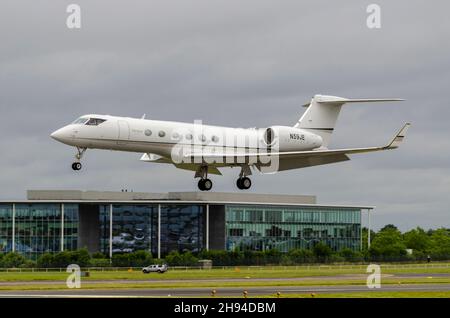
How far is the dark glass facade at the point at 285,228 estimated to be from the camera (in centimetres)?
13750

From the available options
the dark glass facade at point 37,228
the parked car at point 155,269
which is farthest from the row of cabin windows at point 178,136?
the dark glass facade at point 37,228

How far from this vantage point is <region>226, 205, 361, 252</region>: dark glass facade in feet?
451

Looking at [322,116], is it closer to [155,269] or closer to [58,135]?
[58,135]

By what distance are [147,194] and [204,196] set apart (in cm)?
804

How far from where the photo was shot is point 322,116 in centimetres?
6166

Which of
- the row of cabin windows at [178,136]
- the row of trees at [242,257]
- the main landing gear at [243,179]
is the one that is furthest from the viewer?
the row of trees at [242,257]

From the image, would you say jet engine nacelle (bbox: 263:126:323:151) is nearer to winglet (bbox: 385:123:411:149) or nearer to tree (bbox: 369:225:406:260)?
winglet (bbox: 385:123:411:149)

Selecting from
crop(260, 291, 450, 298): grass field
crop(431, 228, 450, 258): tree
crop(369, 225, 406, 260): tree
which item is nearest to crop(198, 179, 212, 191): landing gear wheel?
crop(260, 291, 450, 298): grass field

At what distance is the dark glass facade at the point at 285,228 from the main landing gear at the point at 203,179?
7925cm

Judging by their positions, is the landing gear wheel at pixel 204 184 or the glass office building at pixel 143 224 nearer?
the landing gear wheel at pixel 204 184

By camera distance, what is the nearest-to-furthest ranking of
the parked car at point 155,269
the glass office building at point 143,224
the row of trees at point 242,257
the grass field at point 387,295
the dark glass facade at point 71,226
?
the grass field at point 387,295 → the parked car at point 155,269 → the row of trees at point 242,257 → the dark glass facade at point 71,226 → the glass office building at point 143,224

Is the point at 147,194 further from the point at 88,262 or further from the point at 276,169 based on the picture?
the point at 276,169

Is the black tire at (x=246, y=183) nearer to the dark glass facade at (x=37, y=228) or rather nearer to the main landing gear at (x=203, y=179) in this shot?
the main landing gear at (x=203, y=179)

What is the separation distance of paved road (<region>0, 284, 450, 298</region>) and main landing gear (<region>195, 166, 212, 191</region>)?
6779mm
